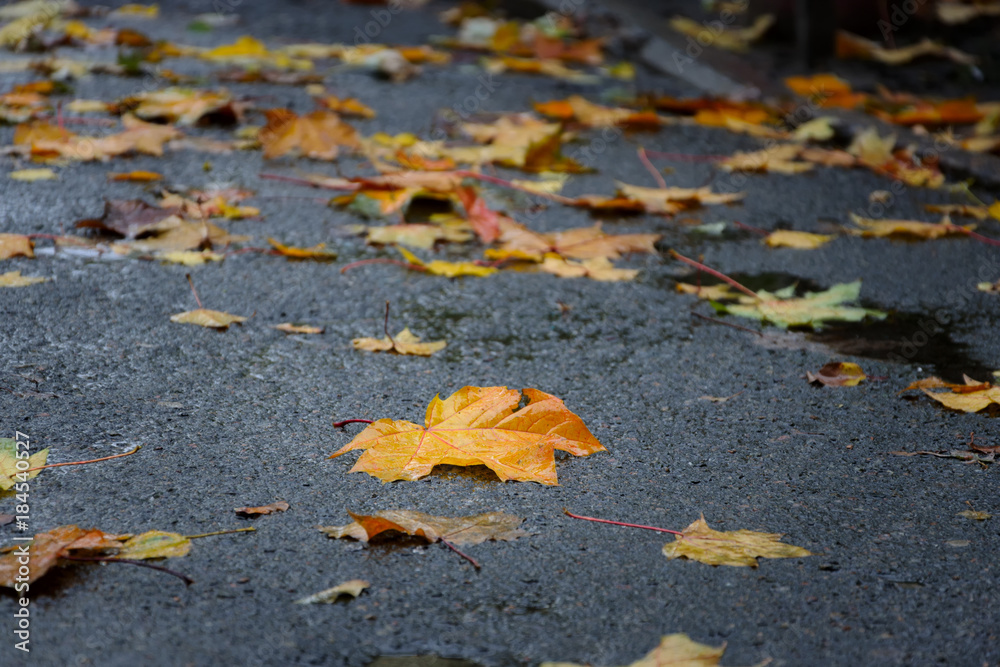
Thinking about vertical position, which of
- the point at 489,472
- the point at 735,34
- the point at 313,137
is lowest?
the point at 489,472

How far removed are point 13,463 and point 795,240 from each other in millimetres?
1970

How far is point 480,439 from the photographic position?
145 centimetres

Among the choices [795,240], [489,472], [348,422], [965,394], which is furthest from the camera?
[795,240]

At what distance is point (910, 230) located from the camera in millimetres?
2645

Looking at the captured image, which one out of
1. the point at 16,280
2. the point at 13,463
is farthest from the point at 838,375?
the point at 16,280

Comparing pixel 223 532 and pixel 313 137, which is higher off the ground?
pixel 313 137

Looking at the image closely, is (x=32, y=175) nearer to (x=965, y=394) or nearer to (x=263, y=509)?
(x=263, y=509)

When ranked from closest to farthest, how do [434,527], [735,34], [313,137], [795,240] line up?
[434,527], [795,240], [313,137], [735,34]

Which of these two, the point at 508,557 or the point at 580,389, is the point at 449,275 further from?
the point at 508,557

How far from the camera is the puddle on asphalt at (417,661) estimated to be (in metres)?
1.01

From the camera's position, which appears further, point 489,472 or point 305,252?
point 305,252

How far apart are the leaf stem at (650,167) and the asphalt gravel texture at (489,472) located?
0.35 m

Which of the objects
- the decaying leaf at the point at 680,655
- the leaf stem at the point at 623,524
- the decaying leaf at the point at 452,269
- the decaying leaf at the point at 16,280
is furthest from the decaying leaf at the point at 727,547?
the decaying leaf at the point at 16,280

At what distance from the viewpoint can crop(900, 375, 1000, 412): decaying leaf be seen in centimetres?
165
